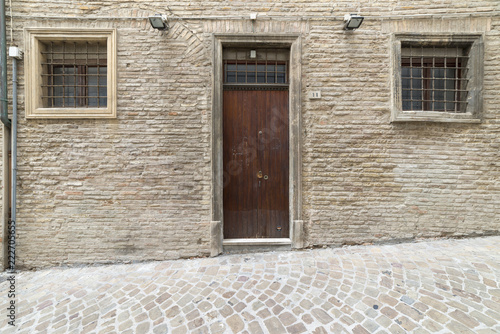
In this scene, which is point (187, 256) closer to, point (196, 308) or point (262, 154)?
point (196, 308)

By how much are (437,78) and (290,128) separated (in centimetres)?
283

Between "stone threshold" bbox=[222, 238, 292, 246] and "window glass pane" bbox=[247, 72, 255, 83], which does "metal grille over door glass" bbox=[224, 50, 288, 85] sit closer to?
"window glass pane" bbox=[247, 72, 255, 83]

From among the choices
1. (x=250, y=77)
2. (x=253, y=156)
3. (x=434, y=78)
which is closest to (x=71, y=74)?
(x=250, y=77)

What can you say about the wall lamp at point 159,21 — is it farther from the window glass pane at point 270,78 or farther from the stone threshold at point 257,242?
the stone threshold at point 257,242

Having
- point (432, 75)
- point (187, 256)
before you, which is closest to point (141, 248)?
point (187, 256)

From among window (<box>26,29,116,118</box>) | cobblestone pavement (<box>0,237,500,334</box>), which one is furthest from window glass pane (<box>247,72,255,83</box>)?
cobblestone pavement (<box>0,237,500,334</box>)

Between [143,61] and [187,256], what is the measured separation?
338 cm

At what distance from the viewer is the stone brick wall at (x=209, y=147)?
3584 millimetres

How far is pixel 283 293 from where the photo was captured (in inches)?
105

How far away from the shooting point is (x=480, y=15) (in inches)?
148

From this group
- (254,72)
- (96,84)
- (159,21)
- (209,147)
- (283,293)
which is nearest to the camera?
(283,293)

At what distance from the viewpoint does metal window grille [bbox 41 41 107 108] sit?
3.74 m

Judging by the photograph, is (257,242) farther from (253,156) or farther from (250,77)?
(250,77)

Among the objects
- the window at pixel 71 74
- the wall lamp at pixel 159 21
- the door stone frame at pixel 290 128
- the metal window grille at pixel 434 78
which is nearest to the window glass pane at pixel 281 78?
the door stone frame at pixel 290 128
